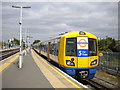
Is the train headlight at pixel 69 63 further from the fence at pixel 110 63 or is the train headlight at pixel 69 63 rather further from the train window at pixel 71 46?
the fence at pixel 110 63

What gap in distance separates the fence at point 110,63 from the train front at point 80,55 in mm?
3952

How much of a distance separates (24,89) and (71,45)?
4351 mm

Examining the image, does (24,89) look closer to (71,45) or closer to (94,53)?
(71,45)

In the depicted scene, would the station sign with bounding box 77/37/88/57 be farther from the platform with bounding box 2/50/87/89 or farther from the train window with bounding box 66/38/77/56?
the platform with bounding box 2/50/87/89

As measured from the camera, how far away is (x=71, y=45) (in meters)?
9.84

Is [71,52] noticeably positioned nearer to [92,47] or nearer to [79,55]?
[79,55]

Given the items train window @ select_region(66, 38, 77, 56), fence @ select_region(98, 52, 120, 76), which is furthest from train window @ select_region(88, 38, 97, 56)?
fence @ select_region(98, 52, 120, 76)

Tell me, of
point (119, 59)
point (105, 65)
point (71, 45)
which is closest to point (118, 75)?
point (119, 59)

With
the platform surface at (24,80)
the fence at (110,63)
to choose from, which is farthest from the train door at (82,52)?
the fence at (110,63)

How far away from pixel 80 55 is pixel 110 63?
593 centimetres

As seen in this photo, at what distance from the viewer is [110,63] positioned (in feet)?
47.1

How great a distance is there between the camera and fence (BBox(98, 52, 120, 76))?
1316 centimetres

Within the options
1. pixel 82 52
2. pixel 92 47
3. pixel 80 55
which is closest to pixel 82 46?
pixel 82 52

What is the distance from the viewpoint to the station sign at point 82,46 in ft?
31.2
